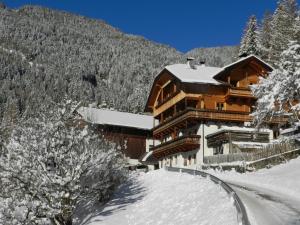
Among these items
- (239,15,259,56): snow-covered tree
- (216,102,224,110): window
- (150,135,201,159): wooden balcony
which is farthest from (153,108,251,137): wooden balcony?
(239,15,259,56): snow-covered tree

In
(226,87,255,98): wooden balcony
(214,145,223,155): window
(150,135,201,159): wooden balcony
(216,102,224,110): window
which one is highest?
(226,87,255,98): wooden balcony

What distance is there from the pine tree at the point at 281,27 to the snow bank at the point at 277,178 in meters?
42.6

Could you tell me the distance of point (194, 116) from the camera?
5544 cm

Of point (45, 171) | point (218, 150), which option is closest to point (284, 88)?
point (218, 150)

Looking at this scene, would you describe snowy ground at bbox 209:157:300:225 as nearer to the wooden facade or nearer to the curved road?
the curved road

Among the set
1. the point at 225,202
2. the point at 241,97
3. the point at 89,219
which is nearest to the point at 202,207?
the point at 225,202

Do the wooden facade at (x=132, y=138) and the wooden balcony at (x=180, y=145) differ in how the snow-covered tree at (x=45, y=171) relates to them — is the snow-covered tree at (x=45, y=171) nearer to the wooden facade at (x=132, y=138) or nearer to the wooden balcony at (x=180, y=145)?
the wooden balcony at (x=180, y=145)

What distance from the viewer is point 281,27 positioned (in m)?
81.7

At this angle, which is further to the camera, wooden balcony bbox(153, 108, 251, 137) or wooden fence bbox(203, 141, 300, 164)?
wooden balcony bbox(153, 108, 251, 137)

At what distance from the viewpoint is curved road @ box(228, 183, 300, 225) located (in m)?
20.5

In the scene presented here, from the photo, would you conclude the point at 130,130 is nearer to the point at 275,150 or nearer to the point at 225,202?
the point at 275,150

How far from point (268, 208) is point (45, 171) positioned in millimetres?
15292

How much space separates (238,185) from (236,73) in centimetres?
3025

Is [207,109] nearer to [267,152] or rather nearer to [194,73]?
[194,73]
